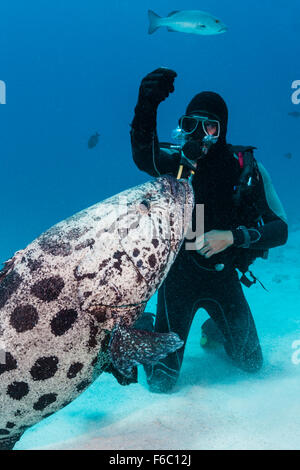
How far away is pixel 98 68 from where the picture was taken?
96.4m

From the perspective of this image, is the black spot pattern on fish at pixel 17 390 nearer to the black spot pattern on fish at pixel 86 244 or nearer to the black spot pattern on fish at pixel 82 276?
the black spot pattern on fish at pixel 82 276

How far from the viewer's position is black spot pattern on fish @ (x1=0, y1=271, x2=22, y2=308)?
1.95 meters

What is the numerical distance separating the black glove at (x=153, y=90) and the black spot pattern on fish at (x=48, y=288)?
1.46 meters

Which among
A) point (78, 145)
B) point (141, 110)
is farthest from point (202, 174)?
point (78, 145)

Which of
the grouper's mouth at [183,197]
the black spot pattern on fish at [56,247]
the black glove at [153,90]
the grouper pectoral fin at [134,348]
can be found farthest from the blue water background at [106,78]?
the grouper pectoral fin at [134,348]

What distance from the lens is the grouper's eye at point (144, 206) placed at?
2100 mm

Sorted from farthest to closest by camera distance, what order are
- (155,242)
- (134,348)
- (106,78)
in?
(106,78) < (155,242) < (134,348)

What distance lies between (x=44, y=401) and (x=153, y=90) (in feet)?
7.51

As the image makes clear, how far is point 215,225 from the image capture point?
381 centimetres

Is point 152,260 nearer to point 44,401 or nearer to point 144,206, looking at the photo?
point 144,206

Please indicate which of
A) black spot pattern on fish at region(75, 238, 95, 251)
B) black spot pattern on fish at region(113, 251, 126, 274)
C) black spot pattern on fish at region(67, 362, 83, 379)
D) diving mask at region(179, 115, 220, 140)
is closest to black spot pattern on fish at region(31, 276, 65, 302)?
black spot pattern on fish at region(75, 238, 95, 251)

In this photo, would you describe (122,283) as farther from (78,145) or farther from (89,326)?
(78,145)

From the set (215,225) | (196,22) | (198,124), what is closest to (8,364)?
(215,225)

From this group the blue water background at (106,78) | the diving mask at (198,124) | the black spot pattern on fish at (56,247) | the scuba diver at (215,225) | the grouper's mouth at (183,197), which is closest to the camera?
the black spot pattern on fish at (56,247)
